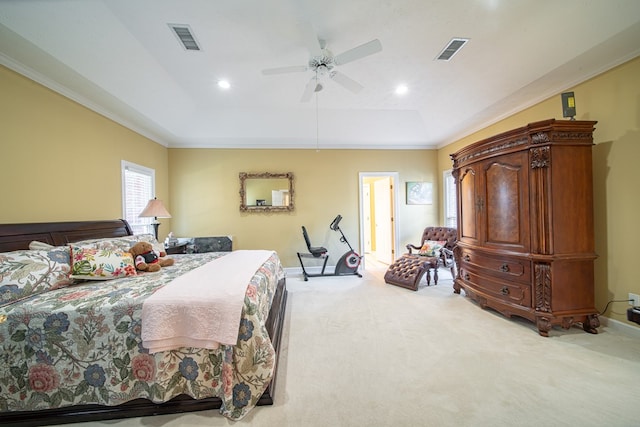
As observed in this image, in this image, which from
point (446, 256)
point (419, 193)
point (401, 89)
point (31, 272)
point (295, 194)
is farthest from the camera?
point (419, 193)

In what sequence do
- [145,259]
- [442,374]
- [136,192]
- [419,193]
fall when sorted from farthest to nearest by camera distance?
[419,193], [136,192], [145,259], [442,374]

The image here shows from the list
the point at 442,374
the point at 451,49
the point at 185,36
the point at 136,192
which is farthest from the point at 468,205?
the point at 136,192

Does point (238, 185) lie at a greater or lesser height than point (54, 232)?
greater

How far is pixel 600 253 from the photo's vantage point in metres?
2.51

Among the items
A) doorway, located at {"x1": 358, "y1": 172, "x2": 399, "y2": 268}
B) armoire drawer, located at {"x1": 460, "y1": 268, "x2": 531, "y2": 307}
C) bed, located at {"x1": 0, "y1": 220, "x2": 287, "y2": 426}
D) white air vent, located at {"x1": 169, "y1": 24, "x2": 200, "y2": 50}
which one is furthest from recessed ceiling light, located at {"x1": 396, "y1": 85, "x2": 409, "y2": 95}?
bed, located at {"x1": 0, "y1": 220, "x2": 287, "y2": 426}

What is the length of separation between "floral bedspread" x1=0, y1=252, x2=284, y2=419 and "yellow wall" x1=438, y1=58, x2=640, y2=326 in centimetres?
335

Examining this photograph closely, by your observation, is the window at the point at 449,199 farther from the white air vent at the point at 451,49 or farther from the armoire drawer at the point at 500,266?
the white air vent at the point at 451,49

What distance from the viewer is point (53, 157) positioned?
248 centimetres

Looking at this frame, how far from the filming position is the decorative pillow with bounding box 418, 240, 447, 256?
14.2 ft

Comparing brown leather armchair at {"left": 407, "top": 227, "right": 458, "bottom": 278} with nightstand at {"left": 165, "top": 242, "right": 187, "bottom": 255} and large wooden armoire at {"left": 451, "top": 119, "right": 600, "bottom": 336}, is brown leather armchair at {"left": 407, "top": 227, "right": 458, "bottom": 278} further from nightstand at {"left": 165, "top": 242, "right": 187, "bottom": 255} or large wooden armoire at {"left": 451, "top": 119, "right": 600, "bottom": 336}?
nightstand at {"left": 165, "top": 242, "right": 187, "bottom": 255}

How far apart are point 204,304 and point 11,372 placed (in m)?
1.22

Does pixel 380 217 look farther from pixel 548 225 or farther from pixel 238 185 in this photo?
pixel 548 225

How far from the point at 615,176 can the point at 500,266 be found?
139 centimetres

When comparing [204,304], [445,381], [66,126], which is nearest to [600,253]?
[445,381]
